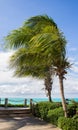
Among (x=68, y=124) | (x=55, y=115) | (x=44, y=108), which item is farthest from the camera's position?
(x=44, y=108)

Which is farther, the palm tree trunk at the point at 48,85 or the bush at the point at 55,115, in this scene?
the palm tree trunk at the point at 48,85

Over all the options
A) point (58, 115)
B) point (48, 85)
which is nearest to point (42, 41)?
point (58, 115)

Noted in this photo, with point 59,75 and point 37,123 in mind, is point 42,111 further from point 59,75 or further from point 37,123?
point 59,75

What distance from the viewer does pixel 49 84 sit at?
2828 centimetres

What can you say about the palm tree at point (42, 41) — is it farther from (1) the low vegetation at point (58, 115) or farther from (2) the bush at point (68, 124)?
(2) the bush at point (68, 124)

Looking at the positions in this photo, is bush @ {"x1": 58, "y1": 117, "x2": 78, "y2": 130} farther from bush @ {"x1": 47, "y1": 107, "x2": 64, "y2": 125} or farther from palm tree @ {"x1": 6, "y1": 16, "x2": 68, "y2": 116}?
bush @ {"x1": 47, "y1": 107, "x2": 64, "y2": 125}

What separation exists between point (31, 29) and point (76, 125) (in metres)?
7.87

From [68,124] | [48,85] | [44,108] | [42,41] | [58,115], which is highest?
[42,41]

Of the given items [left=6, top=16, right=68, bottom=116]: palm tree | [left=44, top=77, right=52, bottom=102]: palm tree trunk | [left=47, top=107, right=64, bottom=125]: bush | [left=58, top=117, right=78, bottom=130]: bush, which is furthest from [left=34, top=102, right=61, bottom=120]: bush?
[left=58, top=117, right=78, bottom=130]: bush

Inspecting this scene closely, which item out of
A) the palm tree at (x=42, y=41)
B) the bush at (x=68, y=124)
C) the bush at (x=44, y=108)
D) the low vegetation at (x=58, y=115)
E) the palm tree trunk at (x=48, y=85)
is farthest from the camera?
the palm tree trunk at (x=48, y=85)

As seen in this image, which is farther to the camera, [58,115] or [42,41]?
[58,115]

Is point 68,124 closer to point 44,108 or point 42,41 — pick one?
point 42,41

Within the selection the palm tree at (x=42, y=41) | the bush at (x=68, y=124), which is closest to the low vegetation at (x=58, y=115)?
the bush at (x=68, y=124)

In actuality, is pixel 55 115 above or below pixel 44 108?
below
